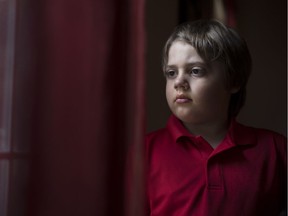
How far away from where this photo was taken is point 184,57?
0.68 metres

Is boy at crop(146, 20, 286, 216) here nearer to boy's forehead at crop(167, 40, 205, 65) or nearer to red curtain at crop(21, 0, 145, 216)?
boy's forehead at crop(167, 40, 205, 65)

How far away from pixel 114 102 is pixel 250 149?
1.01 ft

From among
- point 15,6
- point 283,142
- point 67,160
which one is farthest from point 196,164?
point 15,6

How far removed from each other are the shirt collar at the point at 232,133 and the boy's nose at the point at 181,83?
91mm

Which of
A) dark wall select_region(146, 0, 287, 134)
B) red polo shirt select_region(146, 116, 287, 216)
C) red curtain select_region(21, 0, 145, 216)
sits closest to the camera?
red curtain select_region(21, 0, 145, 216)

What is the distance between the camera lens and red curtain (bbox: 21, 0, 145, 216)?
460 millimetres

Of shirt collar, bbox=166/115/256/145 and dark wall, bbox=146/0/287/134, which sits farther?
dark wall, bbox=146/0/287/134

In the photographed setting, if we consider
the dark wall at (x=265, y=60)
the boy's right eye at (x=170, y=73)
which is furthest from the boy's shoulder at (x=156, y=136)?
the dark wall at (x=265, y=60)

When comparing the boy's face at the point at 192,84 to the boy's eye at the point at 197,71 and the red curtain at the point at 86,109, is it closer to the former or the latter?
the boy's eye at the point at 197,71

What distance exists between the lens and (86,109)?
495 mm

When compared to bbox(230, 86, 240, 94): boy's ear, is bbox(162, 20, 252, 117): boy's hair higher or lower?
higher

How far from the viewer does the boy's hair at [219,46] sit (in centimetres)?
69

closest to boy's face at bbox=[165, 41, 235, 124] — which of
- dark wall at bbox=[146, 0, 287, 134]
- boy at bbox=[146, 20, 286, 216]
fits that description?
boy at bbox=[146, 20, 286, 216]

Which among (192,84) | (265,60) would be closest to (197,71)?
(192,84)
